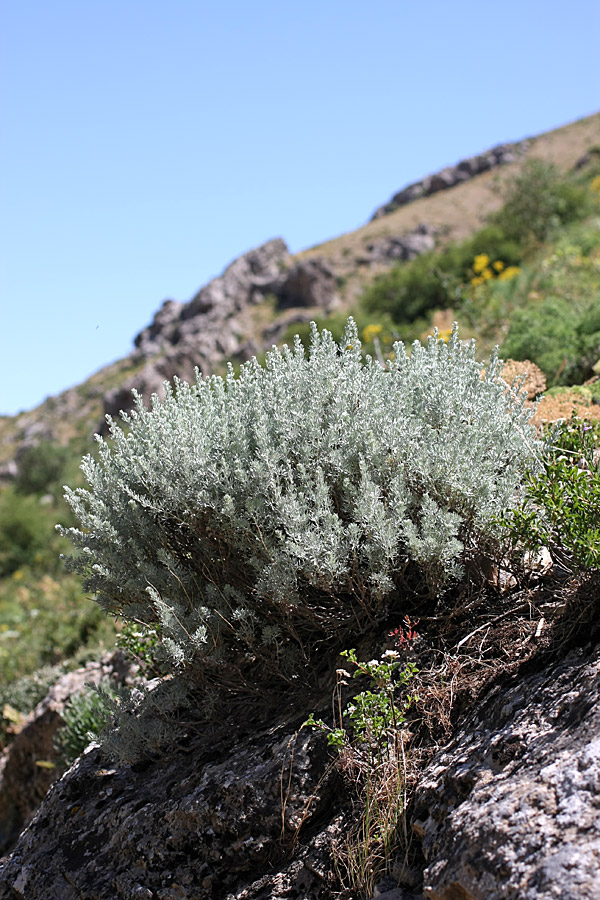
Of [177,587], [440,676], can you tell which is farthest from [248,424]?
[440,676]

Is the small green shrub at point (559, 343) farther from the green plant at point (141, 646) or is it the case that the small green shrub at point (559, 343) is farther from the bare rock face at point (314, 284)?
the bare rock face at point (314, 284)

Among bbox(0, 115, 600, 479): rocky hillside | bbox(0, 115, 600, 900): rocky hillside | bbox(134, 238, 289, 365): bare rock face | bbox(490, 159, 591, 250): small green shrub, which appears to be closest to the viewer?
bbox(0, 115, 600, 900): rocky hillside

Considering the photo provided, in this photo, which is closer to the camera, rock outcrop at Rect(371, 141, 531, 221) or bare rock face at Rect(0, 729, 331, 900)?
bare rock face at Rect(0, 729, 331, 900)

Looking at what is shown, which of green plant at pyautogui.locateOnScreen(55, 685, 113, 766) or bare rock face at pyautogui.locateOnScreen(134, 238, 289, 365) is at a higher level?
bare rock face at pyautogui.locateOnScreen(134, 238, 289, 365)

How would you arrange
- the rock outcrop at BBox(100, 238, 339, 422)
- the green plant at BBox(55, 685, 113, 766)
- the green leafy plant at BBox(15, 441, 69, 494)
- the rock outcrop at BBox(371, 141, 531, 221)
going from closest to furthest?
the green plant at BBox(55, 685, 113, 766) → the green leafy plant at BBox(15, 441, 69, 494) → the rock outcrop at BBox(100, 238, 339, 422) → the rock outcrop at BBox(371, 141, 531, 221)

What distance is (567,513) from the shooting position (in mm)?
2303

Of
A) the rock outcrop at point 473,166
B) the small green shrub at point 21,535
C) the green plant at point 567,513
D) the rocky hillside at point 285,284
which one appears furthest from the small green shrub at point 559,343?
the rock outcrop at point 473,166

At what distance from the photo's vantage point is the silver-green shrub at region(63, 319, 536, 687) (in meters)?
2.68

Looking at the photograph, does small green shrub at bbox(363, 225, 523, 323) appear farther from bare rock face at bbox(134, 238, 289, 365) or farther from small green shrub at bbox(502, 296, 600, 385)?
bare rock face at bbox(134, 238, 289, 365)

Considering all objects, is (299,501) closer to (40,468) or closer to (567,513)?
(567,513)

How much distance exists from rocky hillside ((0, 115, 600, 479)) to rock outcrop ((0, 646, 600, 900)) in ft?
131

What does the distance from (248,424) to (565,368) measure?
116 inches

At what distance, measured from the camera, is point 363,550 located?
2.71 meters

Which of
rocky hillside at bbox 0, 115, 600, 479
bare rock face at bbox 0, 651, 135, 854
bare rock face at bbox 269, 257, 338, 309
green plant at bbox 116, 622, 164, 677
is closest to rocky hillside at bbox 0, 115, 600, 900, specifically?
green plant at bbox 116, 622, 164, 677
